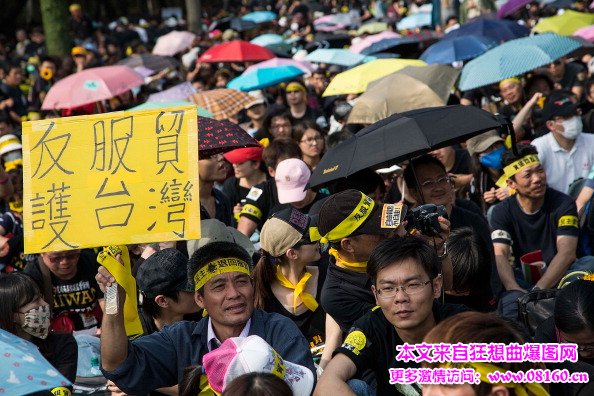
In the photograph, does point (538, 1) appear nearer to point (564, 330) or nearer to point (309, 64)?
point (309, 64)

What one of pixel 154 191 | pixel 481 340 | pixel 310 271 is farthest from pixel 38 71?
pixel 481 340

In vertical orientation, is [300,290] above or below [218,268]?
below

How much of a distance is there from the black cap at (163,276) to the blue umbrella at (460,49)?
810 centimetres

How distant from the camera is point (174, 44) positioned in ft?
79.7

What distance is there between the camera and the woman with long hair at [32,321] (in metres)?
5.59

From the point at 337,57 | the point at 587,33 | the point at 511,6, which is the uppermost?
the point at 587,33

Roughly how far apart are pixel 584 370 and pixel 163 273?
8.04 feet

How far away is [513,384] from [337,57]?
44.2 ft

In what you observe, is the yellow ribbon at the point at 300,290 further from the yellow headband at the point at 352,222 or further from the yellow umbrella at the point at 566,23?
the yellow umbrella at the point at 566,23

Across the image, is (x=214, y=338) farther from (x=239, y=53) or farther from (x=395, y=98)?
(x=239, y=53)

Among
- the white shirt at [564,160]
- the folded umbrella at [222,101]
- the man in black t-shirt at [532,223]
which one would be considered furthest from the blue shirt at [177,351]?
the folded umbrella at [222,101]

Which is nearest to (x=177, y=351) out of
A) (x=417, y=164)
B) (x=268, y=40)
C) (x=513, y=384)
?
(x=513, y=384)

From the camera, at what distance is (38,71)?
19.4m

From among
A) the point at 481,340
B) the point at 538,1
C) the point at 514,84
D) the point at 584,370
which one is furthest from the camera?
the point at 538,1
